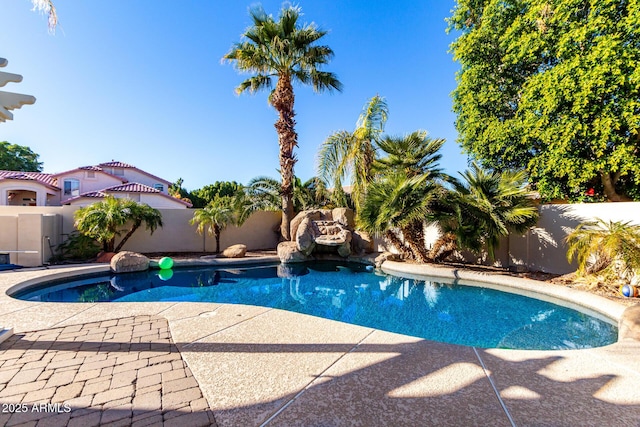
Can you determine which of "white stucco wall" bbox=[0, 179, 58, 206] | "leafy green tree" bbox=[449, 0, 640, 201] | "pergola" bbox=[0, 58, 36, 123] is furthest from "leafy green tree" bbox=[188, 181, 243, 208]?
"pergola" bbox=[0, 58, 36, 123]

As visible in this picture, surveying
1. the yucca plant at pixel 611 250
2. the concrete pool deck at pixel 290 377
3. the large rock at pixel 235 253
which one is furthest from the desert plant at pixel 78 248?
the yucca plant at pixel 611 250

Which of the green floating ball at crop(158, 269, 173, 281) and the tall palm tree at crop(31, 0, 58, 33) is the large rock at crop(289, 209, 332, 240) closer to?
the green floating ball at crop(158, 269, 173, 281)

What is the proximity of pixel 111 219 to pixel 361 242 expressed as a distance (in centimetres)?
934

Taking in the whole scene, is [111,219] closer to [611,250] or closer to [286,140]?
[286,140]

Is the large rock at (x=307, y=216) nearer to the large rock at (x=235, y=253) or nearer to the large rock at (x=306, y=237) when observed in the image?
the large rock at (x=306, y=237)

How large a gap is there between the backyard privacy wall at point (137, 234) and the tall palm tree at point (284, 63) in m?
2.17

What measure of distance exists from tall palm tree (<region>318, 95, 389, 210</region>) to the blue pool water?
3.79m

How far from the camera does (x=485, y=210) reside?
8391 mm

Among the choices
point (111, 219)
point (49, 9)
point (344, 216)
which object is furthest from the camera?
point (344, 216)

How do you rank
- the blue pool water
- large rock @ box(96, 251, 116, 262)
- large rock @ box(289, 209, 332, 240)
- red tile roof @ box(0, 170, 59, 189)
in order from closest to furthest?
1. the blue pool water
2. large rock @ box(96, 251, 116, 262)
3. large rock @ box(289, 209, 332, 240)
4. red tile roof @ box(0, 170, 59, 189)

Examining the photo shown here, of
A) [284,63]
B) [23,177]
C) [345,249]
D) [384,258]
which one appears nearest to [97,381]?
[384,258]

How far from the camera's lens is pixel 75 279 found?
807 cm

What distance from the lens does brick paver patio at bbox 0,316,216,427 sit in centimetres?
210

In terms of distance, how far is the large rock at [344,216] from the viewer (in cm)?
1252
